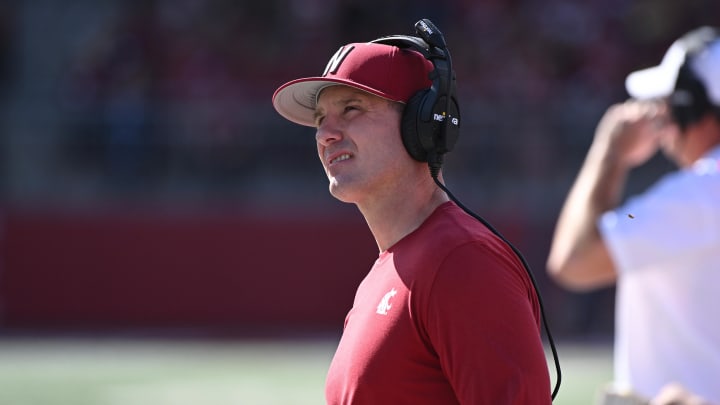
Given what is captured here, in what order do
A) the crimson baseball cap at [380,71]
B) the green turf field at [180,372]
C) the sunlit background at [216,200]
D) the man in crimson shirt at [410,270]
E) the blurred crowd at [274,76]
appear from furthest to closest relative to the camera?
1. the blurred crowd at [274,76]
2. the sunlit background at [216,200]
3. the green turf field at [180,372]
4. the crimson baseball cap at [380,71]
5. the man in crimson shirt at [410,270]

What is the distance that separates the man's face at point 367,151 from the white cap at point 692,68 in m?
1.15

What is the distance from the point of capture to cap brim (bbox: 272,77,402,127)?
2.93m

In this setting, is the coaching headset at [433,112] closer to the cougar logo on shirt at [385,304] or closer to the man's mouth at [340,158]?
the man's mouth at [340,158]

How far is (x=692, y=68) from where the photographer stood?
368cm

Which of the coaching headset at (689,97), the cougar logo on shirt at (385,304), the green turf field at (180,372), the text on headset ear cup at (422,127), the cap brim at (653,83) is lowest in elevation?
the cougar logo on shirt at (385,304)

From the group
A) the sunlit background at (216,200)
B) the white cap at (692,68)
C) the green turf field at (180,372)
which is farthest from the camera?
the sunlit background at (216,200)

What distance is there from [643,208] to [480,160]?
13362mm

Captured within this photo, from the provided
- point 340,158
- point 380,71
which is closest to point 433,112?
point 380,71

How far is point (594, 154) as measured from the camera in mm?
4023

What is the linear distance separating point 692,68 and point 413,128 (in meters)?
1.21

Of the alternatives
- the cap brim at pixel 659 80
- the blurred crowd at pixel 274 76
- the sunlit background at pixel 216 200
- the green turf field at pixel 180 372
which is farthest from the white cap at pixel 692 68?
the blurred crowd at pixel 274 76

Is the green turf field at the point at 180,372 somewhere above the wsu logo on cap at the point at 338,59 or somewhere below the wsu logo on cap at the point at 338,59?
above

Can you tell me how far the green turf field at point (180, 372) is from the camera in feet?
34.6

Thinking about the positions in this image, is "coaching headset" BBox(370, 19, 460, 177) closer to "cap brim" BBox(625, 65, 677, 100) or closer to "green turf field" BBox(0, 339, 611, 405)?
"cap brim" BBox(625, 65, 677, 100)
